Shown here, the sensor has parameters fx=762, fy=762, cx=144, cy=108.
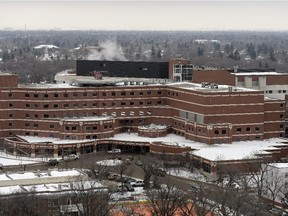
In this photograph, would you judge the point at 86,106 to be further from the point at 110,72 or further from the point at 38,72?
the point at 38,72

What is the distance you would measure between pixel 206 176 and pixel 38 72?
7579 cm

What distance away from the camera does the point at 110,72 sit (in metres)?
85.8

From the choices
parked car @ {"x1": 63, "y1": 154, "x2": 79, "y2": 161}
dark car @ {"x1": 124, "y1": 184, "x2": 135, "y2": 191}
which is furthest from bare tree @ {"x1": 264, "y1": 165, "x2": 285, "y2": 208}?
parked car @ {"x1": 63, "y1": 154, "x2": 79, "y2": 161}

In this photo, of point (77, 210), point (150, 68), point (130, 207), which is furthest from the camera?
point (150, 68)

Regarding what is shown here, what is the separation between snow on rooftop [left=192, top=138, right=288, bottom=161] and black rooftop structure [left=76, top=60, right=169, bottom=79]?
17575mm

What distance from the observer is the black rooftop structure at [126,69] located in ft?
270

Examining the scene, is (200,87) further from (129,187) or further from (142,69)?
(129,187)

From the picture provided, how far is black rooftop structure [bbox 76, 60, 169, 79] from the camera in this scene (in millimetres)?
82375

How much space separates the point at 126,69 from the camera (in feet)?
277

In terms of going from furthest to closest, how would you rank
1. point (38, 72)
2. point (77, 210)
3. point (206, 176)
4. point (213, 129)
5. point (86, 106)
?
1. point (38, 72)
2. point (86, 106)
3. point (213, 129)
4. point (206, 176)
5. point (77, 210)

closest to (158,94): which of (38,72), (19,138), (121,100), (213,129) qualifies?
(121,100)

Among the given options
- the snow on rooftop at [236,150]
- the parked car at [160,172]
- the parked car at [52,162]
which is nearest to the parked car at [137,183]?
the parked car at [160,172]

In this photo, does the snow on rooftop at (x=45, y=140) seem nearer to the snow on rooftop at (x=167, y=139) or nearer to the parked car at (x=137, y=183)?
the snow on rooftop at (x=167, y=139)

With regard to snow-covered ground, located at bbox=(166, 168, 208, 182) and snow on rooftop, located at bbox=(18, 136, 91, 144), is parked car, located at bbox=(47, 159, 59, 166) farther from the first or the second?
snow-covered ground, located at bbox=(166, 168, 208, 182)
